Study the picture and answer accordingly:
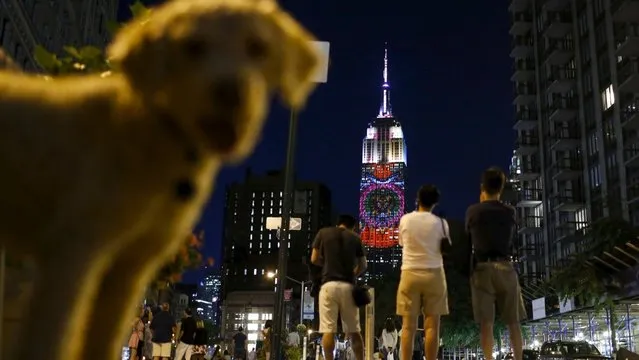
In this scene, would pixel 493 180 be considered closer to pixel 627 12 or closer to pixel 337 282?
pixel 337 282

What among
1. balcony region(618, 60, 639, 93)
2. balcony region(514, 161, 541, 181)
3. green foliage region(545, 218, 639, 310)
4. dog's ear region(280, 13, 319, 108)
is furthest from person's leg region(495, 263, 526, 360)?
balcony region(514, 161, 541, 181)

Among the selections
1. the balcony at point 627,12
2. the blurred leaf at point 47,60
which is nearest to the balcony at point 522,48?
the balcony at point 627,12

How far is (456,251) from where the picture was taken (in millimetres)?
6395

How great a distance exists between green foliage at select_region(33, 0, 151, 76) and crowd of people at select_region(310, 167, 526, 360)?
4.18 meters

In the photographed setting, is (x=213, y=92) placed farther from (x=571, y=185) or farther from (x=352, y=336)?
(x=571, y=185)

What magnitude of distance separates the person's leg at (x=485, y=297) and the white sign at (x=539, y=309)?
30832 mm

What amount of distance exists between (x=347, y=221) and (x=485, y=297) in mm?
2079

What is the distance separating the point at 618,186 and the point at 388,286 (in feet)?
59.1

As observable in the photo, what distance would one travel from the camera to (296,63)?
2.12 metres

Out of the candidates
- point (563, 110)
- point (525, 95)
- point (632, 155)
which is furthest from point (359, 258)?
point (525, 95)

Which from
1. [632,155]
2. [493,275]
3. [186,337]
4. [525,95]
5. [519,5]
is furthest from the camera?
[519,5]

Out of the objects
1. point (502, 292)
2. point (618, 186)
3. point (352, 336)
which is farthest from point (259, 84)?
point (618, 186)

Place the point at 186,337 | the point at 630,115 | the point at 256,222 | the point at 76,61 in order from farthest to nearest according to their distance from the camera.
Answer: the point at 256,222
the point at 630,115
the point at 186,337
the point at 76,61

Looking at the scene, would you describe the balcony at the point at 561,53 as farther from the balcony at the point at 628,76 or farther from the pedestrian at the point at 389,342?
the pedestrian at the point at 389,342
